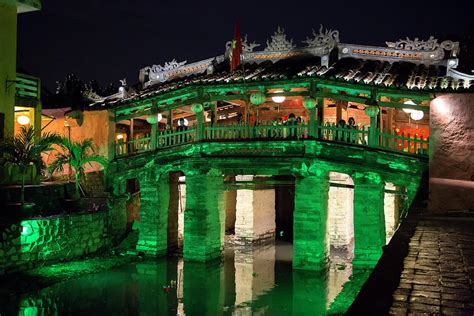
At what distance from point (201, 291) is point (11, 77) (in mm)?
12357

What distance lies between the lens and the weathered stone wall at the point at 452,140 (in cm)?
1345

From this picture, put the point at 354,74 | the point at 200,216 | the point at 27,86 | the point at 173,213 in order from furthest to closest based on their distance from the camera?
the point at 27,86 < the point at 173,213 < the point at 200,216 < the point at 354,74

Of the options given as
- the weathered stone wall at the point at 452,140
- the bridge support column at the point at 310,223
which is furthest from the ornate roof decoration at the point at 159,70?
the weathered stone wall at the point at 452,140

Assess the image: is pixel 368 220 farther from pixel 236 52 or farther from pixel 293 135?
pixel 236 52

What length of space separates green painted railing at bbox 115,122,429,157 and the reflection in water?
4407mm

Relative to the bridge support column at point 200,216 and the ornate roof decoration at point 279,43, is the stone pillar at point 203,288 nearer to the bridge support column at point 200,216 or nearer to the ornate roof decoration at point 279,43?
the bridge support column at point 200,216

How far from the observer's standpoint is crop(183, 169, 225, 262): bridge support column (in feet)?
58.0

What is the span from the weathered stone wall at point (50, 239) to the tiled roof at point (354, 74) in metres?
5.40

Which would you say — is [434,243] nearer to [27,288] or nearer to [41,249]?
[27,288]

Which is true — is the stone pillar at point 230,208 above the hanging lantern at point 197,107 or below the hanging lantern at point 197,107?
below

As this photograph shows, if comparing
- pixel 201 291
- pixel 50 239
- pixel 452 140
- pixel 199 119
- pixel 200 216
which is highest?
pixel 199 119

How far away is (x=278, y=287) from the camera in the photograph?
1505cm

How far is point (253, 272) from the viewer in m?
17.1

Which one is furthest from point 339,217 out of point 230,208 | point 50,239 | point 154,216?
point 50,239
